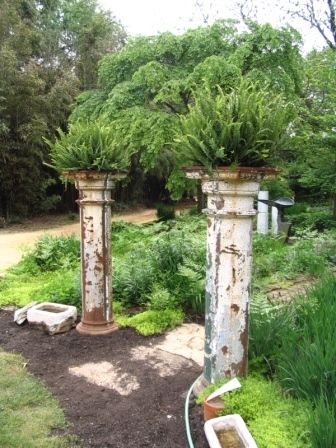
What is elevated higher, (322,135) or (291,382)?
(322,135)

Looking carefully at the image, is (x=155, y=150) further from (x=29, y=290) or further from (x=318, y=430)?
(x=318, y=430)

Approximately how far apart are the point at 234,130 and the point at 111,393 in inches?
70.5

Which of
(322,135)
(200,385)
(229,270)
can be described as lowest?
(200,385)

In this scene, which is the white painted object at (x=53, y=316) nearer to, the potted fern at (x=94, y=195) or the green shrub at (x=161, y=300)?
the potted fern at (x=94, y=195)

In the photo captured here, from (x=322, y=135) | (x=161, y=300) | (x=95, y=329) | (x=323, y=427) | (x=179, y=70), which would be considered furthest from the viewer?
(x=179, y=70)

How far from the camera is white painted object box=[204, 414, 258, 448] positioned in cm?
188

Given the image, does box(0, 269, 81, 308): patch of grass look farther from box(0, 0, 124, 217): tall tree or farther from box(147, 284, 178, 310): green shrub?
box(0, 0, 124, 217): tall tree

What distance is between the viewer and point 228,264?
2.31m

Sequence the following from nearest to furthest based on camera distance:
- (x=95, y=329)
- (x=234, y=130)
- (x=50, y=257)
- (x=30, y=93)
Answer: (x=234, y=130) < (x=95, y=329) < (x=50, y=257) < (x=30, y=93)

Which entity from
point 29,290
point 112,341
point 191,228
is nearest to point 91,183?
point 112,341

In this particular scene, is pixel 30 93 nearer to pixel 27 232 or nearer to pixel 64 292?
pixel 27 232

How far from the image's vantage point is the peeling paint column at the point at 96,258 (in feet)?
11.9

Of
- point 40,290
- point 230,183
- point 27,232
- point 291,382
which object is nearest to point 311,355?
point 291,382

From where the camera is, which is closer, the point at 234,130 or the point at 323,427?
the point at 323,427
